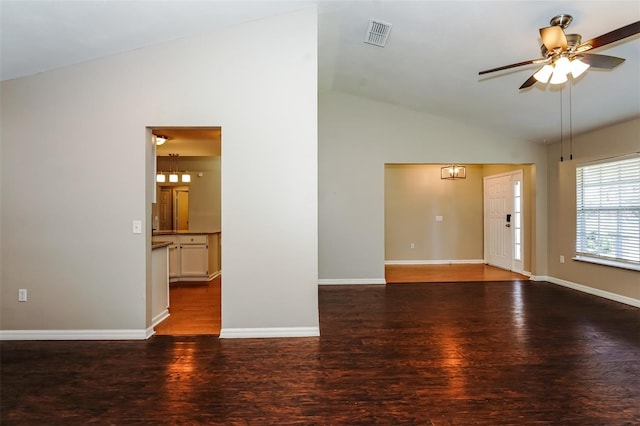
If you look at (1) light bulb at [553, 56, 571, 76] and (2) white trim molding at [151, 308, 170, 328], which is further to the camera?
(2) white trim molding at [151, 308, 170, 328]

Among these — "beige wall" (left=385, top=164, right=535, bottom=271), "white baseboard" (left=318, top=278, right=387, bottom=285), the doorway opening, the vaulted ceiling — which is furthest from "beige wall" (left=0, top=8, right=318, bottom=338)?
"beige wall" (left=385, top=164, right=535, bottom=271)

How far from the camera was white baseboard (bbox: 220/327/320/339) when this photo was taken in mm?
3285

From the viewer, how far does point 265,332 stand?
3305mm

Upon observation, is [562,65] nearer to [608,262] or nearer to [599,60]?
[599,60]

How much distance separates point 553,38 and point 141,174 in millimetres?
3763

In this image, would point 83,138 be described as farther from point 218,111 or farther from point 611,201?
point 611,201

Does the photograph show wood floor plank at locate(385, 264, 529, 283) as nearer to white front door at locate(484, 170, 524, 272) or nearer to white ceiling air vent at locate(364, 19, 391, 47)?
white front door at locate(484, 170, 524, 272)

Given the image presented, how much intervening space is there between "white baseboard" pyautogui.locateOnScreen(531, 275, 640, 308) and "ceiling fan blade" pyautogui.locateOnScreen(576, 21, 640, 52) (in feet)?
12.2

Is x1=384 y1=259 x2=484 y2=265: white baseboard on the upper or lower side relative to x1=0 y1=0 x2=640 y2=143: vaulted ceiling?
lower

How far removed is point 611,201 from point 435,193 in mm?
3617

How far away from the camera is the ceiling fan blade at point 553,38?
248 cm

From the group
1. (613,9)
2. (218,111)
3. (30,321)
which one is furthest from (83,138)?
(613,9)

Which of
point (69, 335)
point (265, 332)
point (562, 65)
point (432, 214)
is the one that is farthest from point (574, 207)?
point (69, 335)

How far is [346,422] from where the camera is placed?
1973 mm
